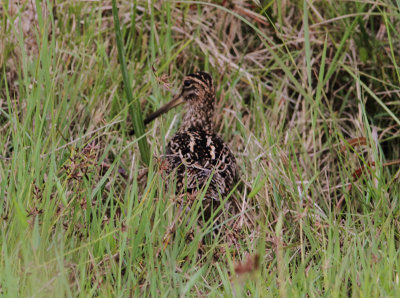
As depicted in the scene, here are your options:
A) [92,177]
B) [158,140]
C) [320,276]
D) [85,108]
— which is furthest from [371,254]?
[85,108]

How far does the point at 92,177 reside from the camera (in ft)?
13.9

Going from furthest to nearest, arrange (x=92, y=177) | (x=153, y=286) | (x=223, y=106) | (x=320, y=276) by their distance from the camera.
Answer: (x=223, y=106) → (x=92, y=177) → (x=320, y=276) → (x=153, y=286)

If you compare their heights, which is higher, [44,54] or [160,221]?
[44,54]

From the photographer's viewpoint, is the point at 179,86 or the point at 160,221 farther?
the point at 179,86

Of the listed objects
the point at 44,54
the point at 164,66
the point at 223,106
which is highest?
the point at 44,54

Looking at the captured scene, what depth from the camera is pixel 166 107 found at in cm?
527

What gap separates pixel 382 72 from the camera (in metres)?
5.42

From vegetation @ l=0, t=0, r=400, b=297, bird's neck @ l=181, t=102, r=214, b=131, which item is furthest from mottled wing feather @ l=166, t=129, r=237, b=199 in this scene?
bird's neck @ l=181, t=102, r=214, b=131

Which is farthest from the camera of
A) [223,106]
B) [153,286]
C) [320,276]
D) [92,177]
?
[223,106]

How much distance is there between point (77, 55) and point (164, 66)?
61 cm

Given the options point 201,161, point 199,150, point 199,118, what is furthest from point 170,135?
point 201,161

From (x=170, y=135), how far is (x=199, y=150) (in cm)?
70

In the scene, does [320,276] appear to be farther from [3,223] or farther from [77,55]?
[77,55]

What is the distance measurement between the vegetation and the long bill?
10 centimetres
